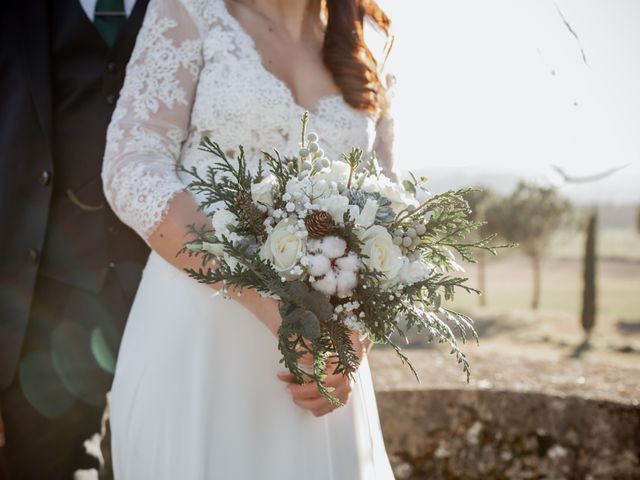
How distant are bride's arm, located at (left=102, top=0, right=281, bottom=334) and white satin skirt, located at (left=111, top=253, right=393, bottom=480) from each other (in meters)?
0.20

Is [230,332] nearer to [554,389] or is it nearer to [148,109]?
[148,109]

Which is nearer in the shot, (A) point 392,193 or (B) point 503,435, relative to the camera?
(A) point 392,193

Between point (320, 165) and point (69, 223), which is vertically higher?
point (320, 165)

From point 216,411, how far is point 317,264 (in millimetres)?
869

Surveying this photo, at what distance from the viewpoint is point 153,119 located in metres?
2.05

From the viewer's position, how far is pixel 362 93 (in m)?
2.38

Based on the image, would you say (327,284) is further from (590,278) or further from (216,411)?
(590,278)

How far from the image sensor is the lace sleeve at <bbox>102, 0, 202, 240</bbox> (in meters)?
1.94

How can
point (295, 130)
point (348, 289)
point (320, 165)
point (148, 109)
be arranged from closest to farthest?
point (348, 289) → point (320, 165) → point (148, 109) → point (295, 130)

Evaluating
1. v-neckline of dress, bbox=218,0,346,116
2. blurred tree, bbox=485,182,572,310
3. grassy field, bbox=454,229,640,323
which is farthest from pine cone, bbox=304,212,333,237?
blurred tree, bbox=485,182,572,310

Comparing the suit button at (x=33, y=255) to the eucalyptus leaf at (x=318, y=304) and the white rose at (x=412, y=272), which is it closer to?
the eucalyptus leaf at (x=318, y=304)

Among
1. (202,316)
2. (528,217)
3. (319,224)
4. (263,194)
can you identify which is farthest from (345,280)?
(528,217)

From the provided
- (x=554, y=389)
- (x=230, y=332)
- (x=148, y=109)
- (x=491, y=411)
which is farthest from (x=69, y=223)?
(x=554, y=389)

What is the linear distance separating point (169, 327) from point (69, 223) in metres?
0.87
